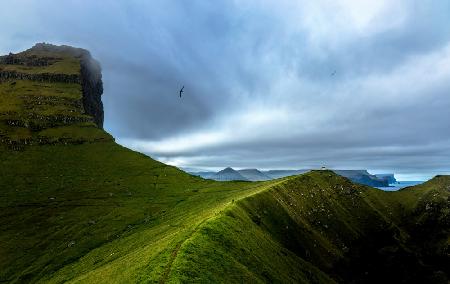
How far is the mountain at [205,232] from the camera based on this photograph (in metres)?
68.5

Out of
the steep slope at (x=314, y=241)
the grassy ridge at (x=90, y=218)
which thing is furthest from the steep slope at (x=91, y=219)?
the steep slope at (x=314, y=241)

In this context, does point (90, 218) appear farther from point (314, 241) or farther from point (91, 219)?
point (314, 241)

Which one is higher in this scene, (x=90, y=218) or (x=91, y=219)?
(x=90, y=218)

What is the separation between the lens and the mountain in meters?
68.5

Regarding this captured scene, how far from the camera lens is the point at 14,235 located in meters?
133

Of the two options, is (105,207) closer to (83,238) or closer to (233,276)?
(83,238)

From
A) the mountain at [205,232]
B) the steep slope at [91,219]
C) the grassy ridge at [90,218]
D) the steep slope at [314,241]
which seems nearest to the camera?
the steep slope at [314,241]

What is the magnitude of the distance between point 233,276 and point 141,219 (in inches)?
3096

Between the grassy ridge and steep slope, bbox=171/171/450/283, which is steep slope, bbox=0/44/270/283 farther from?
steep slope, bbox=171/171/450/283

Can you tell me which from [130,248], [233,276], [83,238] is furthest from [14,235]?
[233,276]

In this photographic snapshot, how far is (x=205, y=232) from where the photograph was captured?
232 feet

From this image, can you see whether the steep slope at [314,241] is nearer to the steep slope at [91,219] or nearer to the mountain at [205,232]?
the mountain at [205,232]

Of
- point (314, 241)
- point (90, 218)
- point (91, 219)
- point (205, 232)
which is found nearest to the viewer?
point (205, 232)

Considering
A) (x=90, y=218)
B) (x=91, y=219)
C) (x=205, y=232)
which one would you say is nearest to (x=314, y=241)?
(x=205, y=232)
